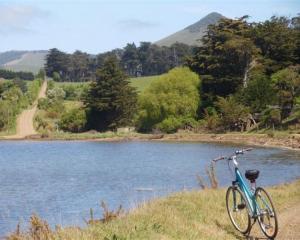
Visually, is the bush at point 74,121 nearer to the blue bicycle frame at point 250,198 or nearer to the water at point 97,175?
the water at point 97,175

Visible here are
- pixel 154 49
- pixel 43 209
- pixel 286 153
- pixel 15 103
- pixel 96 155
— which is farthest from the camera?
pixel 154 49

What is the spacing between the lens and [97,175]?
34844 millimetres

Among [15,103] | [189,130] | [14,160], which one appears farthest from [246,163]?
[15,103]

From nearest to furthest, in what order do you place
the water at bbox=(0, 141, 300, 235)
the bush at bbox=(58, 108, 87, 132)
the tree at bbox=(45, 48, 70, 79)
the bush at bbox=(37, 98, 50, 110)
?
the water at bbox=(0, 141, 300, 235) → the bush at bbox=(58, 108, 87, 132) → the bush at bbox=(37, 98, 50, 110) → the tree at bbox=(45, 48, 70, 79)

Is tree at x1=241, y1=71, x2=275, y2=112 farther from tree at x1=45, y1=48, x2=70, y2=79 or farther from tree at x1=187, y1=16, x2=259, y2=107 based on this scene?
tree at x1=45, y1=48, x2=70, y2=79

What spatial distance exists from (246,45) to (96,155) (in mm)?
28181

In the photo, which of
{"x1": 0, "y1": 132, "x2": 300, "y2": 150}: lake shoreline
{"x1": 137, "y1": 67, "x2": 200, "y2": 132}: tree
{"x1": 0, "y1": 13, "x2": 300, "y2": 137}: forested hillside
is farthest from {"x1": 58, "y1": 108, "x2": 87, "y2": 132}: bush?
{"x1": 137, "y1": 67, "x2": 200, "y2": 132}: tree

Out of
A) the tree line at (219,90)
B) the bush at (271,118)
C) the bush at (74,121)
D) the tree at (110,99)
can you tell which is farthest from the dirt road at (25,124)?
the bush at (271,118)

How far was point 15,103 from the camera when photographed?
103 m

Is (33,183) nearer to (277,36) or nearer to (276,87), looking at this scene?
(276,87)

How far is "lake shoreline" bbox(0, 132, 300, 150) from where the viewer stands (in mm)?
56481

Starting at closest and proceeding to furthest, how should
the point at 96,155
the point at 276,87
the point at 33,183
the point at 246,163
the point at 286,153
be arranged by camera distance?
the point at 33,183
the point at 246,163
the point at 286,153
the point at 96,155
the point at 276,87

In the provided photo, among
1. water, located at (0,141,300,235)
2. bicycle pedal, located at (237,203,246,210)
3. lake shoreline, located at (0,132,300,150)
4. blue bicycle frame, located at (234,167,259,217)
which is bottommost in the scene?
water, located at (0,141,300,235)

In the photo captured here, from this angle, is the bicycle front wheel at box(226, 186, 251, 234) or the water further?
the water
